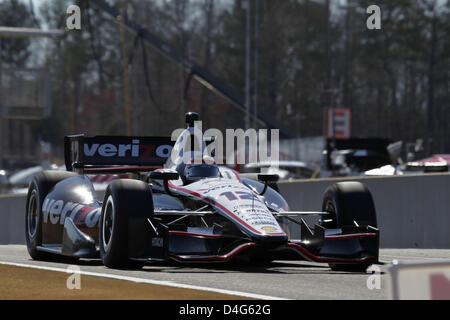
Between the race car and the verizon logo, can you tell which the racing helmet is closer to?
the race car

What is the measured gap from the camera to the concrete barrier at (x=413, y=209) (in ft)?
45.7

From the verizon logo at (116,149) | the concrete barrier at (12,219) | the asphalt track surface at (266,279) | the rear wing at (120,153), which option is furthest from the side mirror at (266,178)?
the concrete barrier at (12,219)

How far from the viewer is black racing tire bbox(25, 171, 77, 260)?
1166 centimetres

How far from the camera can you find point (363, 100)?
77.8 meters

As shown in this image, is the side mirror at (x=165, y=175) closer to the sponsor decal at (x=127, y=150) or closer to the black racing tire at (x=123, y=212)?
the black racing tire at (x=123, y=212)

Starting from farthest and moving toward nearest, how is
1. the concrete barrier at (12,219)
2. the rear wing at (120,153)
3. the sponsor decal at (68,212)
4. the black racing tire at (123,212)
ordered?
the concrete barrier at (12,219), the rear wing at (120,153), the sponsor decal at (68,212), the black racing tire at (123,212)

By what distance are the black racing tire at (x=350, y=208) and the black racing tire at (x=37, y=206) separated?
133 inches

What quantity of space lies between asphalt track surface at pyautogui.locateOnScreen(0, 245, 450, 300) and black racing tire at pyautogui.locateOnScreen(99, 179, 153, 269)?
5.3 inches

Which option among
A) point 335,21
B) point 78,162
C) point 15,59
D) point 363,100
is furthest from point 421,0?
point 78,162

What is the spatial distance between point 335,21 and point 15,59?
27023 millimetres

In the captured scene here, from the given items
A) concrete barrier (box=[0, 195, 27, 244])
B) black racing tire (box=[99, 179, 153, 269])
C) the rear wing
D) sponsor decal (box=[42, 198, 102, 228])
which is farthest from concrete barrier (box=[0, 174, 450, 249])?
concrete barrier (box=[0, 195, 27, 244])

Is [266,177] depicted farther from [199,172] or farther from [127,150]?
[127,150]

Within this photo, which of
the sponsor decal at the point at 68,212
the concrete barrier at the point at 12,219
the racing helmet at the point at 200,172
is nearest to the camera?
the racing helmet at the point at 200,172
